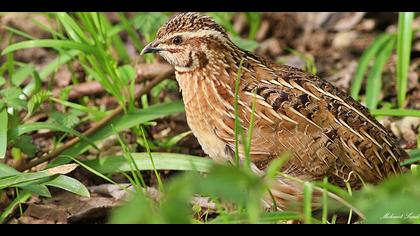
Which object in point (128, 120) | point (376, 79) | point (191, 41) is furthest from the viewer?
point (376, 79)

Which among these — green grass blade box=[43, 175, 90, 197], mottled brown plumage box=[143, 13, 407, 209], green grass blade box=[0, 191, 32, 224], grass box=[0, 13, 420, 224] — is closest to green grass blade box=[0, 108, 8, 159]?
grass box=[0, 13, 420, 224]

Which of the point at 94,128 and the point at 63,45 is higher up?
the point at 63,45

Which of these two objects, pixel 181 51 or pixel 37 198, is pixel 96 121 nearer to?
pixel 37 198

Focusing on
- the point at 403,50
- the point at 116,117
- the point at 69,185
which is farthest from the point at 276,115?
the point at 403,50

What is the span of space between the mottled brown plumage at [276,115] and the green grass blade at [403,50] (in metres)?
1.36

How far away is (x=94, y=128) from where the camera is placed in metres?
5.94

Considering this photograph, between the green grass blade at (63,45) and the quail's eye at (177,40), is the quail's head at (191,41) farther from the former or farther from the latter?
the green grass blade at (63,45)

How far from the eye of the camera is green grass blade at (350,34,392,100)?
6.50 meters

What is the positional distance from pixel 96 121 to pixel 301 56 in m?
2.16

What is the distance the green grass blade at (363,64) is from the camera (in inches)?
256

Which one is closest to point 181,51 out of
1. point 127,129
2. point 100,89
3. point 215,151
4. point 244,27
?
point 215,151

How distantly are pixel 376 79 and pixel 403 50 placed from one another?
35 centimetres

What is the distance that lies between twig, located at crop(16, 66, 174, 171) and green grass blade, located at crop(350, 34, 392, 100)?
1.54 m

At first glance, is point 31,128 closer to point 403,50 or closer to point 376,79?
point 376,79
